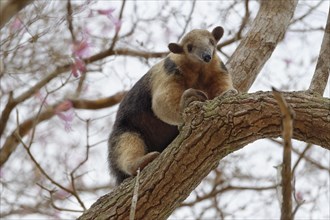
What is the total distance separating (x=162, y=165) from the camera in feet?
14.5

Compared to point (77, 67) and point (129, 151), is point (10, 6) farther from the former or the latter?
point (77, 67)

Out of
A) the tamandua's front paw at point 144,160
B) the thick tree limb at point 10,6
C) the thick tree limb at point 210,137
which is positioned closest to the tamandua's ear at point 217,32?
the tamandua's front paw at point 144,160

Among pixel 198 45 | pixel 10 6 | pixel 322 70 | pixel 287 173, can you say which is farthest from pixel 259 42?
pixel 10 6

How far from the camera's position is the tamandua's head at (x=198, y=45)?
5.46 m

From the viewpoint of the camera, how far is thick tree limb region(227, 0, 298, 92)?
6.13 meters

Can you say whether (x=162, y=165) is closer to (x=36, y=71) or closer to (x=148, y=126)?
(x=148, y=126)

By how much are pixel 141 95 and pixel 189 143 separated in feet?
5.60

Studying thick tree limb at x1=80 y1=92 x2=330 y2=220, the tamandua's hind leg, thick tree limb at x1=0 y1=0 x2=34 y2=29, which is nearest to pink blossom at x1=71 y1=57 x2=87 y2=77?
the tamandua's hind leg

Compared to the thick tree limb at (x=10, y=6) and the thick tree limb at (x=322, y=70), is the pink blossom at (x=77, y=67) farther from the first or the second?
the thick tree limb at (x=10, y=6)

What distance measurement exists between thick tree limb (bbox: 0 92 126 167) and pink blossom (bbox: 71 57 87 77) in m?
0.65

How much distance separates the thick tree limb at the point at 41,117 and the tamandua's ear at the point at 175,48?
1927mm

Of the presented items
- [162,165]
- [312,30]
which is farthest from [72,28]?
[162,165]

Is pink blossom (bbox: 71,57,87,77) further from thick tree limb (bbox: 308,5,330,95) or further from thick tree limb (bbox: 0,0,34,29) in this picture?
thick tree limb (bbox: 0,0,34,29)

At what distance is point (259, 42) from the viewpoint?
20.7 feet
